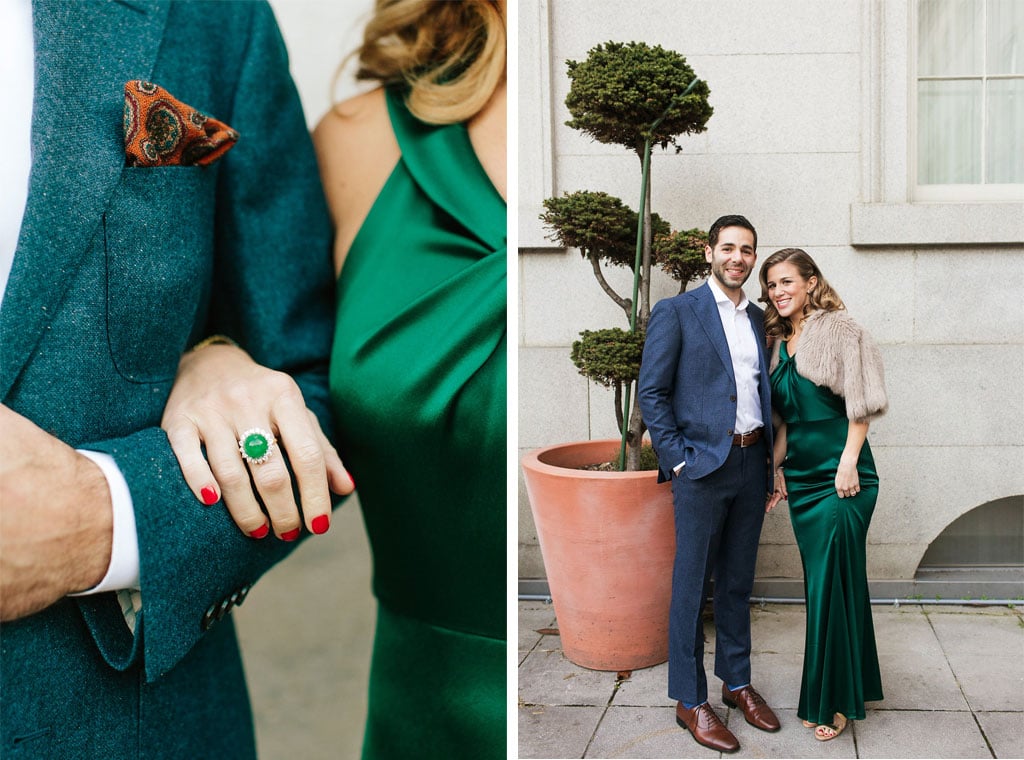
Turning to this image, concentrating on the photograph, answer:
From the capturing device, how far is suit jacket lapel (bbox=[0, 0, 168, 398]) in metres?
0.79

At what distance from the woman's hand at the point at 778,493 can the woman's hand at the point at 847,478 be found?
9 cm

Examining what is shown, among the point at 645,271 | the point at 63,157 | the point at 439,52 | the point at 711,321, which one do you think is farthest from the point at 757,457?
the point at 63,157

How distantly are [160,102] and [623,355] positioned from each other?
809mm

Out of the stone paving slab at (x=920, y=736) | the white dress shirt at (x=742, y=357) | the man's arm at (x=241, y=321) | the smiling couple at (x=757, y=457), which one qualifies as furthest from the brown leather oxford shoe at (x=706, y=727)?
the man's arm at (x=241, y=321)

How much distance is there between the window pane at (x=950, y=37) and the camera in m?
1.22

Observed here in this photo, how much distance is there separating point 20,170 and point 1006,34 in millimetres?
1350

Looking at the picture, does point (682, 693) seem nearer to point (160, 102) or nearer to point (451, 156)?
point (451, 156)

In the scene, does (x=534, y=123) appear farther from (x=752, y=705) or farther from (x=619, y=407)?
(x=752, y=705)

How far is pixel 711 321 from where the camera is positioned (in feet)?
4.40

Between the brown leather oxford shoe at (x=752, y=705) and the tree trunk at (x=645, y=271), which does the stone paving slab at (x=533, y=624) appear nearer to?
the brown leather oxford shoe at (x=752, y=705)

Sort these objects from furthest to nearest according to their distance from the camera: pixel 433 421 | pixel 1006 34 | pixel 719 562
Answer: pixel 719 562 < pixel 1006 34 < pixel 433 421

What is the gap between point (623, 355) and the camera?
4.52 feet

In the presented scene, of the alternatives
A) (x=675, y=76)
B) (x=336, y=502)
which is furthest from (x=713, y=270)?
(x=336, y=502)

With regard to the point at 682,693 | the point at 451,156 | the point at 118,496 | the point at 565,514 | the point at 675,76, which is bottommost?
Result: the point at 682,693
